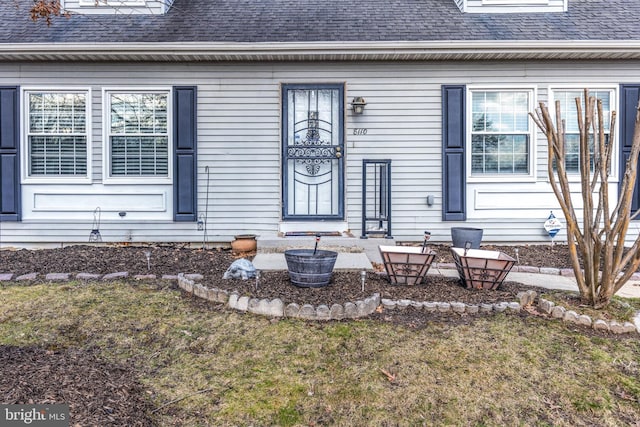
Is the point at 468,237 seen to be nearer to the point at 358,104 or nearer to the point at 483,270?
the point at 483,270

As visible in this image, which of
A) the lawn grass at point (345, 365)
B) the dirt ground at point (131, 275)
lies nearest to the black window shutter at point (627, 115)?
the dirt ground at point (131, 275)

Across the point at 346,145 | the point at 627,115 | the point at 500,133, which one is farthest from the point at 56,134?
the point at 627,115

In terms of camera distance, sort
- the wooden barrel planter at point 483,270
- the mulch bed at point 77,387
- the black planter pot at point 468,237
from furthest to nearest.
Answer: the black planter pot at point 468,237 < the wooden barrel planter at point 483,270 < the mulch bed at point 77,387

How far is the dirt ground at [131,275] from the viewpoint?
189 centimetres

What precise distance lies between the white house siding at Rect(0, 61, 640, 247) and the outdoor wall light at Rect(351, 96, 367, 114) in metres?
0.10

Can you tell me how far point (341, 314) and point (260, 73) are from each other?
3899 millimetres

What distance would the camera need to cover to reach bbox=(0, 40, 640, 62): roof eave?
5250 mm

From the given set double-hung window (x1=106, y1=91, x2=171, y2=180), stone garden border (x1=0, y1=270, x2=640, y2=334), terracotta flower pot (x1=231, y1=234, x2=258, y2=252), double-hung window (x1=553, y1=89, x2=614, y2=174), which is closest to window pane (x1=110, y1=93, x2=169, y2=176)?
double-hung window (x1=106, y1=91, x2=171, y2=180)

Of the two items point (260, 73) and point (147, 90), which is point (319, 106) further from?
point (147, 90)

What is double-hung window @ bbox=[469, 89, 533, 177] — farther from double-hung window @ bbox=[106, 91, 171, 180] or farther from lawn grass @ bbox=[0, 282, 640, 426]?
double-hung window @ bbox=[106, 91, 171, 180]

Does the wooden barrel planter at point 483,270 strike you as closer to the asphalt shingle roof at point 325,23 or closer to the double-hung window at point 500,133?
the double-hung window at point 500,133

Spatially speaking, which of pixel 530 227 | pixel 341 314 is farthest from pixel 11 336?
pixel 530 227

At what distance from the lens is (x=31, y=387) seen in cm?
192

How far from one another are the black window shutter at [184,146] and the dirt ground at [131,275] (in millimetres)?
717
